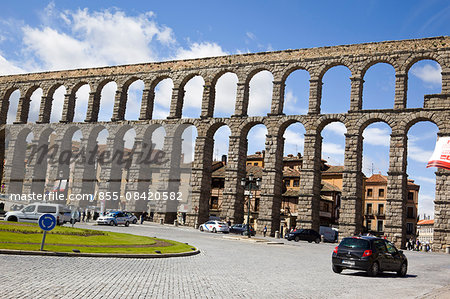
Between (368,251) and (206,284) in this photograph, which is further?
(368,251)

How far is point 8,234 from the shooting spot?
66.4 feet

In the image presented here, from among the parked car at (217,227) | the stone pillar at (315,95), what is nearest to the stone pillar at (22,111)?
the parked car at (217,227)

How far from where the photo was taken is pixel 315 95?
1934 inches

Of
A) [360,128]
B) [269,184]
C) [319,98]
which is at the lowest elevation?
[269,184]

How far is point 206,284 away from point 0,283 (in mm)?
4971

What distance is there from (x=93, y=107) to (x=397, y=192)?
131 feet

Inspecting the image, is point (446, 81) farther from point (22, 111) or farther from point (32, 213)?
point (22, 111)

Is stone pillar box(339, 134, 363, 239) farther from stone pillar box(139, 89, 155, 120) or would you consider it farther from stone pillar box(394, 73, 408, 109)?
stone pillar box(139, 89, 155, 120)

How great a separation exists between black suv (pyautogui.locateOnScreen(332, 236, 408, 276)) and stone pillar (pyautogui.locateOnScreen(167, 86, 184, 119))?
40510mm

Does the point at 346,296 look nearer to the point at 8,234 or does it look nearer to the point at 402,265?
the point at 402,265

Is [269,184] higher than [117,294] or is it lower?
higher

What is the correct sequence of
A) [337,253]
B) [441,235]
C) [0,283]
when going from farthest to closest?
1. [441,235]
2. [337,253]
3. [0,283]

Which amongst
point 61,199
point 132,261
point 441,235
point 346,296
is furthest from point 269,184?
point 346,296

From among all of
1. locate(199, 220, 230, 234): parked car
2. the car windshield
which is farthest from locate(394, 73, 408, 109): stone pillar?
the car windshield
